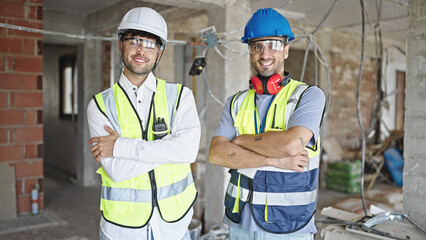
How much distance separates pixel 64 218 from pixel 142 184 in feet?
10.3

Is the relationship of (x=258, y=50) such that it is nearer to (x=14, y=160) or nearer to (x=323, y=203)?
(x=14, y=160)

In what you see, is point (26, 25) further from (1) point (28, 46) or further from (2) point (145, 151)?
(2) point (145, 151)

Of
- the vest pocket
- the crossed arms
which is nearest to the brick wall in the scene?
the crossed arms

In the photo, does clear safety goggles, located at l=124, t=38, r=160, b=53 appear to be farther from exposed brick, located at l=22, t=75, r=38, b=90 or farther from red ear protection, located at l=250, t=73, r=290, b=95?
exposed brick, located at l=22, t=75, r=38, b=90

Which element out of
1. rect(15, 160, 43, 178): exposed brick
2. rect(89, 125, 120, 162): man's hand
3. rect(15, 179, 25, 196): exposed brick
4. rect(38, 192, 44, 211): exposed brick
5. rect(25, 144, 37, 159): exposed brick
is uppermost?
rect(89, 125, 120, 162): man's hand

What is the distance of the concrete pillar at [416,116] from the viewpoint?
2500 millimetres

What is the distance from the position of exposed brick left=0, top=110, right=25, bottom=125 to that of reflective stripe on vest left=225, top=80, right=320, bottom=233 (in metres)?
3.42

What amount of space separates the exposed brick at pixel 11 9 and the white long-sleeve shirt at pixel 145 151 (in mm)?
3193

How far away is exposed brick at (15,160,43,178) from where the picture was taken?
4.46 m

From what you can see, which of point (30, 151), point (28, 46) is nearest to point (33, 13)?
point (28, 46)

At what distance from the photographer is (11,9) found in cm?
428

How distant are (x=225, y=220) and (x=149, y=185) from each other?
0.44 m

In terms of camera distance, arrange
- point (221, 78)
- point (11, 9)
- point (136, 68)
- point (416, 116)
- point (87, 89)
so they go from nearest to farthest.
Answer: point (136, 68)
point (416, 116)
point (221, 78)
point (11, 9)
point (87, 89)

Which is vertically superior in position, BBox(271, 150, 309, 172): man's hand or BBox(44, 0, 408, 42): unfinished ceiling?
BBox(44, 0, 408, 42): unfinished ceiling
